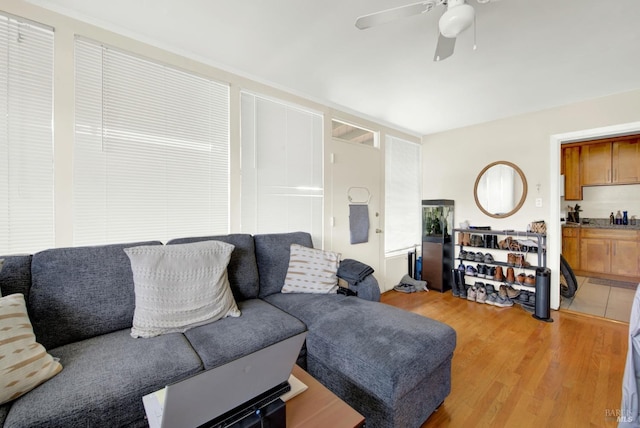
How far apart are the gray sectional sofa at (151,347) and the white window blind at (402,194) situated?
2.25 m

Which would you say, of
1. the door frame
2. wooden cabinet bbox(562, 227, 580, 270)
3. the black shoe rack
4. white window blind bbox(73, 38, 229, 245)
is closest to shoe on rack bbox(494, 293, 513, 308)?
the black shoe rack

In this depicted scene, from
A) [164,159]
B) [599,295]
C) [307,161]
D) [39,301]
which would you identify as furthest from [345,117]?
[599,295]

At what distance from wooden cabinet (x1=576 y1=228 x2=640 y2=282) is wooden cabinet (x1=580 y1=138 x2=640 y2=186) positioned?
863mm

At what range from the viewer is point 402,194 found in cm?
414

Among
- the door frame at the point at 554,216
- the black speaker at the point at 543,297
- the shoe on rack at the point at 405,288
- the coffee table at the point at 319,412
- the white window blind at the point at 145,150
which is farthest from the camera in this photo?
the shoe on rack at the point at 405,288

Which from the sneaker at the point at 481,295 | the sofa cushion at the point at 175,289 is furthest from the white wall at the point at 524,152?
the sofa cushion at the point at 175,289

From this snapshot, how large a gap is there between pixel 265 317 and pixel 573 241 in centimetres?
564

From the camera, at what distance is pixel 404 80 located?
2.55 m

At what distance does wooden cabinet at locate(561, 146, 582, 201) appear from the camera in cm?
475

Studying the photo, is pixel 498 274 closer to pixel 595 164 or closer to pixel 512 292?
pixel 512 292

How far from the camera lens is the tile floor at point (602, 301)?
3055mm

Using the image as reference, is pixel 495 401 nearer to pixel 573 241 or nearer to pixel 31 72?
pixel 31 72

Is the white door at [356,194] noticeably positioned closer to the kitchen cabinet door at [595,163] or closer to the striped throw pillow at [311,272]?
the striped throw pillow at [311,272]

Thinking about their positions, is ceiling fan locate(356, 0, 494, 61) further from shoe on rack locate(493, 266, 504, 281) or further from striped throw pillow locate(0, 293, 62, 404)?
shoe on rack locate(493, 266, 504, 281)
